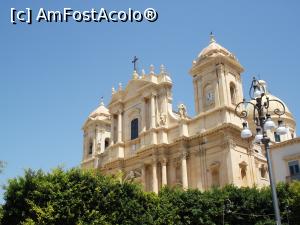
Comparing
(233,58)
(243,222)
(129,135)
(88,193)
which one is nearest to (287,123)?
(233,58)

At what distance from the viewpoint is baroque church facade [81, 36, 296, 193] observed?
26016mm

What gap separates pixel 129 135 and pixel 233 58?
36.1 feet

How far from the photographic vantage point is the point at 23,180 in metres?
17.3

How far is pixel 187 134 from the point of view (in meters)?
28.2

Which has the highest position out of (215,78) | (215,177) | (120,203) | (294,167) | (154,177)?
(215,78)

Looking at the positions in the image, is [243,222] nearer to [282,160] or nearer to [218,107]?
[282,160]

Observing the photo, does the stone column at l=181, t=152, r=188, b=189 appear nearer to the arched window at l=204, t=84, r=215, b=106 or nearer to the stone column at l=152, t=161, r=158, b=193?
the stone column at l=152, t=161, r=158, b=193

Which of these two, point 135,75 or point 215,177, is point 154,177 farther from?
point 135,75

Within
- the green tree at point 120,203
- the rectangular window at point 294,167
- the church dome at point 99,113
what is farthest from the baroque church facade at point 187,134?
the church dome at point 99,113

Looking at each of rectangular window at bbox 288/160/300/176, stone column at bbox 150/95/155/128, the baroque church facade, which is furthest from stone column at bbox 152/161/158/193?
rectangular window at bbox 288/160/300/176

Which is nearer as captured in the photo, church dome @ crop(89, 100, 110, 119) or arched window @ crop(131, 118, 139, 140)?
arched window @ crop(131, 118, 139, 140)

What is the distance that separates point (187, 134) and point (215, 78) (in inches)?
180

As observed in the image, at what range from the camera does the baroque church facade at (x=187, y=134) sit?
2602 cm

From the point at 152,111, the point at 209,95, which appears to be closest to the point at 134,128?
the point at 152,111
